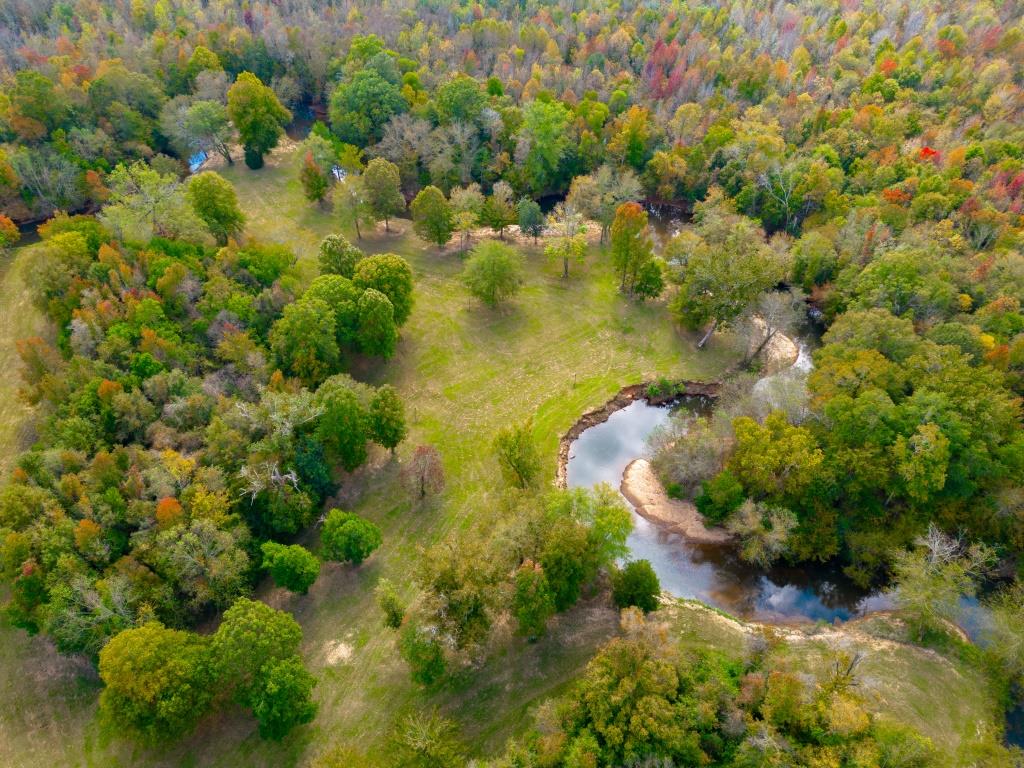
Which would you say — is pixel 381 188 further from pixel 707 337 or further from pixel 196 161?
pixel 707 337

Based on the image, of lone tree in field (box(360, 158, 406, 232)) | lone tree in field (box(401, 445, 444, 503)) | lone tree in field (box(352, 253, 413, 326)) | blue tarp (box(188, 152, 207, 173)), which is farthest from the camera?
blue tarp (box(188, 152, 207, 173))

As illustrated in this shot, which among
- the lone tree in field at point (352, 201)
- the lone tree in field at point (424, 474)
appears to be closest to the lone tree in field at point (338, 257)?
the lone tree in field at point (352, 201)

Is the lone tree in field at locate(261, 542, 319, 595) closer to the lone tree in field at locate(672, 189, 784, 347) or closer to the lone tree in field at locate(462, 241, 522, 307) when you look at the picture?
the lone tree in field at locate(462, 241, 522, 307)

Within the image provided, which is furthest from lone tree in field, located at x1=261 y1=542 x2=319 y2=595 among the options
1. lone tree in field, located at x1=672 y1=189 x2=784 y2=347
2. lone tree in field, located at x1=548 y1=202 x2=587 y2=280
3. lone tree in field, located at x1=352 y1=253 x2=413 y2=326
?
lone tree in field, located at x1=672 y1=189 x2=784 y2=347

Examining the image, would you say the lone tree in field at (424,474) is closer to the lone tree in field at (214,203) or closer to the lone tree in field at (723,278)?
the lone tree in field at (723,278)

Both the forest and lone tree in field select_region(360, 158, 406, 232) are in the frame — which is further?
lone tree in field select_region(360, 158, 406, 232)

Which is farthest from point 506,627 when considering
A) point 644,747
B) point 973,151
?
point 973,151
